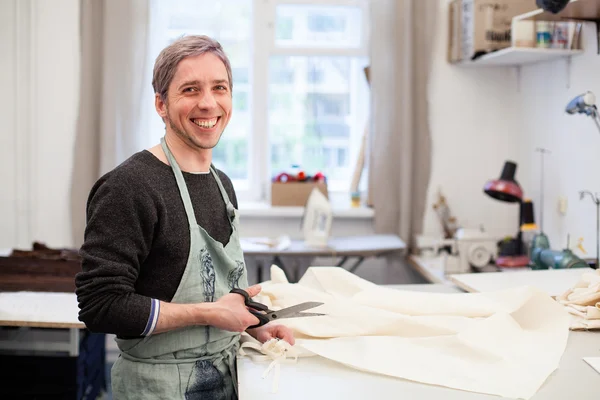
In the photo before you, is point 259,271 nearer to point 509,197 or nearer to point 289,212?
point 289,212

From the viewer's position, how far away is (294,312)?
1.66 metres

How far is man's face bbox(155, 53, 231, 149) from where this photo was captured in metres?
1.59

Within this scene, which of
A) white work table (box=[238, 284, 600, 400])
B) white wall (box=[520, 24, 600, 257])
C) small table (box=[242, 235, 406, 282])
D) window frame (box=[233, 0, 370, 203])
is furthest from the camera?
window frame (box=[233, 0, 370, 203])

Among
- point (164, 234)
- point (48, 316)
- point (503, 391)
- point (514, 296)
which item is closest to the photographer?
point (503, 391)

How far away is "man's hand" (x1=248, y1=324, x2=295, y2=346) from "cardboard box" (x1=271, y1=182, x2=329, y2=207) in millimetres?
2665

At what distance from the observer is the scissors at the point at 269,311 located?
1565 millimetres

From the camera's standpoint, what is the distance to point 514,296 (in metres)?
Answer: 1.84

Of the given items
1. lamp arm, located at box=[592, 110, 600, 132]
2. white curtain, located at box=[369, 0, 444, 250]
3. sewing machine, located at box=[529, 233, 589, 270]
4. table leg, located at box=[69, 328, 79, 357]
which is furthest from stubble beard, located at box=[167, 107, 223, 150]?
white curtain, located at box=[369, 0, 444, 250]

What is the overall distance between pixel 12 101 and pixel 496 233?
Result: 3.13 m

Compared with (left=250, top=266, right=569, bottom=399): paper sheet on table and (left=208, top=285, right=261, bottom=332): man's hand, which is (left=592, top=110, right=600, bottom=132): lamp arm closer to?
(left=250, top=266, right=569, bottom=399): paper sheet on table

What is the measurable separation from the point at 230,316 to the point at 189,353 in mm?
156

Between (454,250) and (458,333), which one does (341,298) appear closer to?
(458,333)

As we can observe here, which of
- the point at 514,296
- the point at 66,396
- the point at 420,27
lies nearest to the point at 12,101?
the point at 66,396

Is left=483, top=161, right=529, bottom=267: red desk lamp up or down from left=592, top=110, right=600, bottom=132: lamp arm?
down
